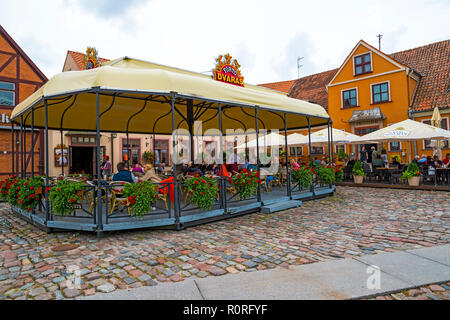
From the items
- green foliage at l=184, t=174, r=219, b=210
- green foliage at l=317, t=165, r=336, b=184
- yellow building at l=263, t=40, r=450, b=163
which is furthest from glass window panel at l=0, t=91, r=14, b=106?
yellow building at l=263, t=40, r=450, b=163

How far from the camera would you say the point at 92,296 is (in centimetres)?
316

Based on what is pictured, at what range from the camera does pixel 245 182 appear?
723 centimetres

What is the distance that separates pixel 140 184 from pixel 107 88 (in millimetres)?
1898

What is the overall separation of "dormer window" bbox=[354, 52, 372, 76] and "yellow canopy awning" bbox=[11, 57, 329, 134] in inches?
581

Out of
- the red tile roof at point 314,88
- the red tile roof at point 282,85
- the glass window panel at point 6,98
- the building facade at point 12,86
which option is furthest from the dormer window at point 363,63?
the glass window panel at point 6,98

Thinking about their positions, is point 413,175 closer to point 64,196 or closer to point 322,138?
point 322,138

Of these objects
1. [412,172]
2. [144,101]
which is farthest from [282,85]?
[144,101]

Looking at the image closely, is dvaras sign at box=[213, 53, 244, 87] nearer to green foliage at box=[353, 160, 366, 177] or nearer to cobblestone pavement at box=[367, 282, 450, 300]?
cobblestone pavement at box=[367, 282, 450, 300]

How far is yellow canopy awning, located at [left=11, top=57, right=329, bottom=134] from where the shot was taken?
5.59m

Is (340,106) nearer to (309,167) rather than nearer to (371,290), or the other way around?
(309,167)

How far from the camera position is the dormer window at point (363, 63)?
23000 mm

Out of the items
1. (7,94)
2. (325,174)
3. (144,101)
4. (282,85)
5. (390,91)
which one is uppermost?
(282,85)

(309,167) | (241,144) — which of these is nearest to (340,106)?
(241,144)

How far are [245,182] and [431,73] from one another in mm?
21509
